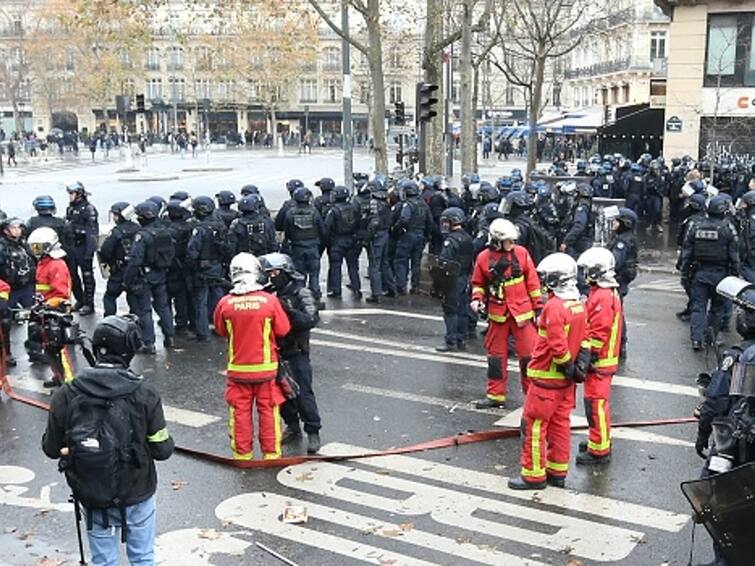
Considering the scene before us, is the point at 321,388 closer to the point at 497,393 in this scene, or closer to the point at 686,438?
the point at 497,393

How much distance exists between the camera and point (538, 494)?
7.21 m

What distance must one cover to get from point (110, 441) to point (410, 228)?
32.7ft

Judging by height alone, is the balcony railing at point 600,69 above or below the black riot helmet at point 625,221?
above

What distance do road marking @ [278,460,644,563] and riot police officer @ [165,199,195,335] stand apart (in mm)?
5122

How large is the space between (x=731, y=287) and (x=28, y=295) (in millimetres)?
8541

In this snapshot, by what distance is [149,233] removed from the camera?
11.5m

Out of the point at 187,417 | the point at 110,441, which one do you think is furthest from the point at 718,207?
the point at 110,441

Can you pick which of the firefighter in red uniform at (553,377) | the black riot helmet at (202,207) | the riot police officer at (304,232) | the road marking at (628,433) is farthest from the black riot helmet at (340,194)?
the firefighter in red uniform at (553,377)

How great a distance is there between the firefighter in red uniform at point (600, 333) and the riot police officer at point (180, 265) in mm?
6156

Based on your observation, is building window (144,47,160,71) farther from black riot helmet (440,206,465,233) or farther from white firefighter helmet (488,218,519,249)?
white firefighter helmet (488,218,519,249)

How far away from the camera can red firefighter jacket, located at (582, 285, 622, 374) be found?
7.54 meters

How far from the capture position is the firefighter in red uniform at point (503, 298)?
916 cm

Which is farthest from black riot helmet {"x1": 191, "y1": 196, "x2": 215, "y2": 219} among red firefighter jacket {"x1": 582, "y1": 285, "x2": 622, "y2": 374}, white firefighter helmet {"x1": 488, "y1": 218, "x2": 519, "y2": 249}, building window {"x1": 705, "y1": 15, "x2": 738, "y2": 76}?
building window {"x1": 705, "y1": 15, "x2": 738, "y2": 76}

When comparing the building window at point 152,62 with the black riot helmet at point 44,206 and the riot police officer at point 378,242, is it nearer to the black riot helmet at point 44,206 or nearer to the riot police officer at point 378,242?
the riot police officer at point 378,242
